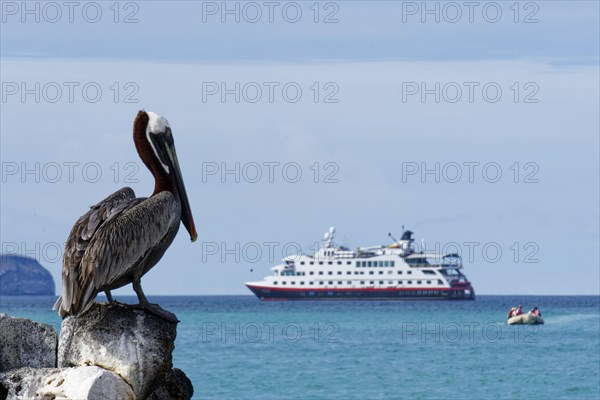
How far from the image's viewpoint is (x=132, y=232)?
7.84 metres

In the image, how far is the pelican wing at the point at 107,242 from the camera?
7.61 metres

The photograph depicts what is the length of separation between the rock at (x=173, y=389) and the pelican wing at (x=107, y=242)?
2.25 feet

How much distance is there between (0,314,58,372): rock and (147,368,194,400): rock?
2.20ft

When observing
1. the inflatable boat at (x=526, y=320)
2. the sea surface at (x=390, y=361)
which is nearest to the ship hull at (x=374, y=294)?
the sea surface at (x=390, y=361)

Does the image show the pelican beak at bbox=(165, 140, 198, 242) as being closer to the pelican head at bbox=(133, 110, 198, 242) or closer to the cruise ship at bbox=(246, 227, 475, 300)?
the pelican head at bbox=(133, 110, 198, 242)

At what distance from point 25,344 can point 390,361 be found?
1327 inches

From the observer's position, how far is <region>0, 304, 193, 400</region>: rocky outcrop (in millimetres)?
7324

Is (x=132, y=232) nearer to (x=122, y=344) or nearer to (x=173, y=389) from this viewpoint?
(x=122, y=344)

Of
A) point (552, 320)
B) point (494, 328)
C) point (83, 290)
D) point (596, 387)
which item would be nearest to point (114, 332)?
point (83, 290)

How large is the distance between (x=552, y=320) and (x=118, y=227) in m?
70.0

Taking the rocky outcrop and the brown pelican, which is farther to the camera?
the brown pelican

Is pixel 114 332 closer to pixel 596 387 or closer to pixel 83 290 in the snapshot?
pixel 83 290

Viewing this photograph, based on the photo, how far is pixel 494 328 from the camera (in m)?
62.8

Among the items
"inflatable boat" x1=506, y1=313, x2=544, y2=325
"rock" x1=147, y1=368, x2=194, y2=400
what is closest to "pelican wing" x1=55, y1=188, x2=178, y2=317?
"rock" x1=147, y1=368, x2=194, y2=400
